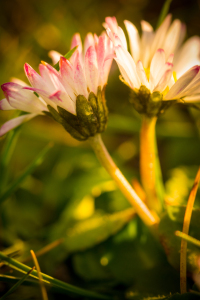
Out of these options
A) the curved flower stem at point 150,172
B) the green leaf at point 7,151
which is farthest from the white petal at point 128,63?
the green leaf at point 7,151

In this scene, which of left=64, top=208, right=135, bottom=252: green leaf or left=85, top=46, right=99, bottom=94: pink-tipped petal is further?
left=64, top=208, right=135, bottom=252: green leaf

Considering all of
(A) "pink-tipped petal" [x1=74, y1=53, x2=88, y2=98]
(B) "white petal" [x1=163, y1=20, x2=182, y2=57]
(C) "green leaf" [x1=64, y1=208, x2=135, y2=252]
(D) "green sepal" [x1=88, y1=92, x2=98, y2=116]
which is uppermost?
(B) "white petal" [x1=163, y1=20, x2=182, y2=57]

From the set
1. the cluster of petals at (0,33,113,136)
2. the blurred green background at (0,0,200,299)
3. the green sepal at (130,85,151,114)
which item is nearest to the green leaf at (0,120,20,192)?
the blurred green background at (0,0,200,299)

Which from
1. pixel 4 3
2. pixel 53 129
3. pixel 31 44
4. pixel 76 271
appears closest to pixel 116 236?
pixel 76 271

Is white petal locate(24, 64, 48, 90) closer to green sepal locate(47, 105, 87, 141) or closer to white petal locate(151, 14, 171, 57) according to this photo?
green sepal locate(47, 105, 87, 141)

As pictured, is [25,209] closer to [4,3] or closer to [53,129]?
[53,129]

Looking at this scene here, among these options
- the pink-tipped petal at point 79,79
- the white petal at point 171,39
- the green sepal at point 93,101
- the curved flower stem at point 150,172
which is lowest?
the curved flower stem at point 150,172

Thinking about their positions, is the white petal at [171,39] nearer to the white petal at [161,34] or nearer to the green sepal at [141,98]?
the white petal at [161,34]

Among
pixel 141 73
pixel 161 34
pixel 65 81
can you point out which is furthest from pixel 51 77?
pixel 161 34
